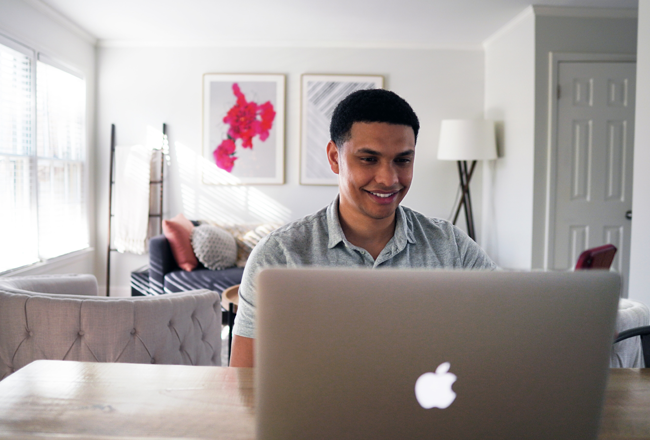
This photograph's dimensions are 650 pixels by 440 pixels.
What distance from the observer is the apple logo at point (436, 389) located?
0.58m

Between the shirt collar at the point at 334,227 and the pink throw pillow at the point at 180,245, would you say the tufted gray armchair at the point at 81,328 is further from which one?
the pink throw pillow at the point at 180,245

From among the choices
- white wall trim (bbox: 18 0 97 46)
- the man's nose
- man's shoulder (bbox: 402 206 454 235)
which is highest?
white wall trim (bbox: 18 0 97 46)

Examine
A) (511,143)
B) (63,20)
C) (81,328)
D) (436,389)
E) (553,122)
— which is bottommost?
(81,328)

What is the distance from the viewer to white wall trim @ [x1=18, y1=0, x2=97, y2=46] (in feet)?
12.3

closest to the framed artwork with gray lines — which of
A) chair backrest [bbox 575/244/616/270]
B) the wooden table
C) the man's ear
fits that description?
chair backrest [bbox 575/244/616/270]

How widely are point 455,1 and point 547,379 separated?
12.1 feet

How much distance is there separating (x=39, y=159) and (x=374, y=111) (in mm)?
3657

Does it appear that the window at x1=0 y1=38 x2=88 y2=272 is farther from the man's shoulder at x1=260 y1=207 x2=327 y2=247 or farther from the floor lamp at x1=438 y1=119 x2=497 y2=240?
the floor lamp at x1=438 y1=119 x2=497 y2=240

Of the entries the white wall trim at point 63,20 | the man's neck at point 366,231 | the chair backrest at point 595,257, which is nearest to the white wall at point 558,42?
the chair backrest at point 595,257

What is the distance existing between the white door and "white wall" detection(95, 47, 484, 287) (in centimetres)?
111

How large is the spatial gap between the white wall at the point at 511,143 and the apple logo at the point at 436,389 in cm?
371

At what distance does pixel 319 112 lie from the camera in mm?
4867

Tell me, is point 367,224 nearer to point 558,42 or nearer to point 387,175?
point 387,175

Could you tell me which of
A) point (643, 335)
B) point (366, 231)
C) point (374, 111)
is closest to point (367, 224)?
point (366, 231)
